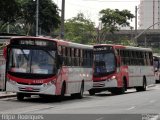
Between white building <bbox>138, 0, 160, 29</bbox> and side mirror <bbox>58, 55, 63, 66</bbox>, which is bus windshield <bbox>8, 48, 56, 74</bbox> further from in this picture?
white building <bbox>138, 0, 160, 29</bbox>

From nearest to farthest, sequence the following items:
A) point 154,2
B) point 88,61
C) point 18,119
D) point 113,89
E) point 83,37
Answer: point 18,119 → point 88,61 → point 113,89 → point 83,37 → point 154,2

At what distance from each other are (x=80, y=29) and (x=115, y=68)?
158ft

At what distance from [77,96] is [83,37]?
52.2m

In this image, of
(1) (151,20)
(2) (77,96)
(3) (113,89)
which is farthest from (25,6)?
(1) (151,20)

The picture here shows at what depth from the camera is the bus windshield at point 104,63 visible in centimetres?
3450

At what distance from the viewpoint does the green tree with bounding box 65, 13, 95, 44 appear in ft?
267

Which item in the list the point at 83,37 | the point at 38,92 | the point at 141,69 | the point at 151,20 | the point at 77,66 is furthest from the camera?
the point at 151,20

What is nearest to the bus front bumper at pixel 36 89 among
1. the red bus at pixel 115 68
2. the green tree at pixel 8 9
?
the red bus at pixel 115 68

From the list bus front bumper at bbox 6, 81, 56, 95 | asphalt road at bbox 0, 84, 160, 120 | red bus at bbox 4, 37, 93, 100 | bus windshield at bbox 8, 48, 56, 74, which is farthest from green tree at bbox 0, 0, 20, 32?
bus front bumper at bbox 6, 81, 56, 95

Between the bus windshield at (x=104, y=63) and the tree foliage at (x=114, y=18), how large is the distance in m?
41.7

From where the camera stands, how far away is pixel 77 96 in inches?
1201

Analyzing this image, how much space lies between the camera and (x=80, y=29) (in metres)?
82.6

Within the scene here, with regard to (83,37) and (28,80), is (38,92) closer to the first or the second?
(28,80)

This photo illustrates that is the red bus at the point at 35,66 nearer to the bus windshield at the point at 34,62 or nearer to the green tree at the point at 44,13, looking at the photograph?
the bus windshield at the point at 34,62
